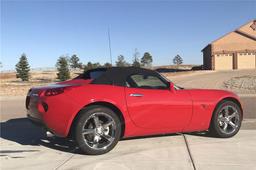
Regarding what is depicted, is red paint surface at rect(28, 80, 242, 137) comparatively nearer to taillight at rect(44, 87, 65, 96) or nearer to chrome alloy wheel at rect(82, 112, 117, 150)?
taillight at rect(44, 87, 65, 96)

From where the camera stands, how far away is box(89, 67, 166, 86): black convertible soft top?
6098 mm

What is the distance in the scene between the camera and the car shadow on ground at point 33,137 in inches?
251

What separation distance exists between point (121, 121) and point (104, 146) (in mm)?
493

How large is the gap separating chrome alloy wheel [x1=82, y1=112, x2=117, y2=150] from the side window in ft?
2.55

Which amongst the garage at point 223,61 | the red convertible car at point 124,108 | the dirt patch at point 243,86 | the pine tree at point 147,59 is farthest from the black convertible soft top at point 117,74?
the pine tree at point 147,59

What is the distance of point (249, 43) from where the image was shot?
61406 mm

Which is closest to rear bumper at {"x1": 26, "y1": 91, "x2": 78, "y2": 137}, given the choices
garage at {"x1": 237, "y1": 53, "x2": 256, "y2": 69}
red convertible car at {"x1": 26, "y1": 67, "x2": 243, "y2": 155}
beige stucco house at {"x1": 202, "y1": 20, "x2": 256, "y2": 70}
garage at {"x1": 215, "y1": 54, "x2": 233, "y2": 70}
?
red convertible car at {"x1": 26, "y1": 67, "x2": 243, "y2": 155}

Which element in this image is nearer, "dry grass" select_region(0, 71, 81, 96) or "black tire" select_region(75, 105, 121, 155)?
"black tire" select_region(75, 105, 121, 155)

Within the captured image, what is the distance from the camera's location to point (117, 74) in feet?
20.5

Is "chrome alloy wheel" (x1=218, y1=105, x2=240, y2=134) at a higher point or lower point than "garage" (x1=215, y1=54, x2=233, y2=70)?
higher

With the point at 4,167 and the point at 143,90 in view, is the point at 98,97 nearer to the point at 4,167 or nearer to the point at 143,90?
the point at 143,90

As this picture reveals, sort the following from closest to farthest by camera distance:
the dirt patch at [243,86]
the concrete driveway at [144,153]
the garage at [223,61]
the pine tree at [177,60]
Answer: the concrete driveway at [144,153] → the dirt patch at [243,86] → the garage at [223,61] → the pine tree at [177,60]

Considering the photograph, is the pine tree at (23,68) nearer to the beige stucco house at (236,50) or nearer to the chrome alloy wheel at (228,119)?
the beige stucco house at (236,50)

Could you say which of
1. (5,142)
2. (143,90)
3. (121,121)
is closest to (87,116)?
(121,121)
